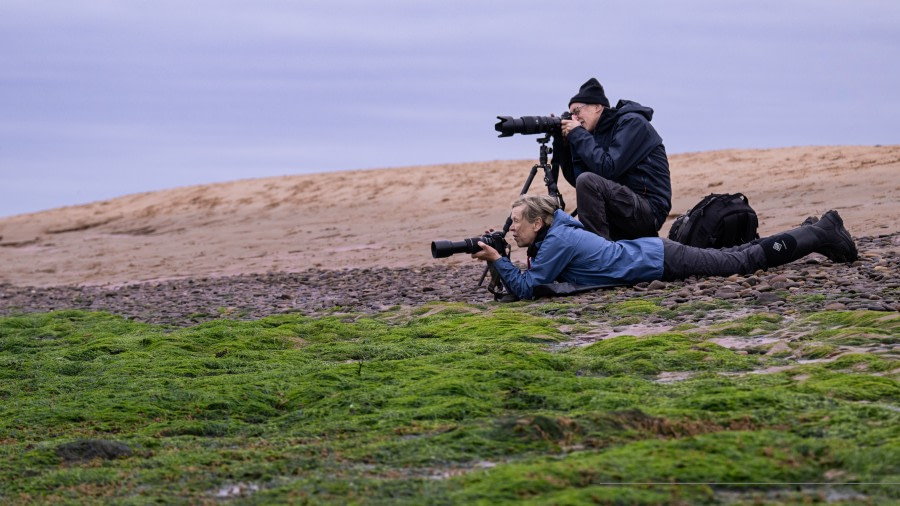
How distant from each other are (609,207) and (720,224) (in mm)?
926

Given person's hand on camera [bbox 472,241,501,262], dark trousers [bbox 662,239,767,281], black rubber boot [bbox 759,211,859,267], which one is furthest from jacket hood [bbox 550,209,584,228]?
black rubber boot [bbox 759,211,859,267]

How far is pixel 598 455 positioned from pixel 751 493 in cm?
53

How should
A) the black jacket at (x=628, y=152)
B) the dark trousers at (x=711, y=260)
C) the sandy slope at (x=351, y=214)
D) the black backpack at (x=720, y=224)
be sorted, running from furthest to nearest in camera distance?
the sandy slope at (x=351, y=214) → the black backpack at (x=720, y=224) → the black jacket at (x=628, y=152) → the dark trousers at (x=711, y=260)

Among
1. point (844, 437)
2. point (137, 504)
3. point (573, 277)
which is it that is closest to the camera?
point (137, 504)

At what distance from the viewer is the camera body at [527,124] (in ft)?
27.3

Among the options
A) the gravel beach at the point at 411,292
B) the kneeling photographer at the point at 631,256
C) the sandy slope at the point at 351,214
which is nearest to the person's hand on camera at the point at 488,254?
the kneeling photographer at the point at 631,256

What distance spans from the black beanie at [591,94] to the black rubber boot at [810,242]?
166 cm

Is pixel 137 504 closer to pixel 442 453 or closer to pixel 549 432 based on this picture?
pixel 442 453

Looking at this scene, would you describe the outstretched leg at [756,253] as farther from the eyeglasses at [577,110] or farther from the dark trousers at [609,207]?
the eyeglasses at [577,110]

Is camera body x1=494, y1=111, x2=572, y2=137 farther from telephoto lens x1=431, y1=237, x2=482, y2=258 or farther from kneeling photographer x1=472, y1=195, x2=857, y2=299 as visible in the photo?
telephoto lens x1=431, y1=237, x2=482, y2=258

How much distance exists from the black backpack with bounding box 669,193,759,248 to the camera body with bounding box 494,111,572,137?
129 cm

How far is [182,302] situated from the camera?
36.9ft

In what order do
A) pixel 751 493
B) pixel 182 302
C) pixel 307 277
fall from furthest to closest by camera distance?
pixel 307 277
pixel 182 302
pixel 751 493

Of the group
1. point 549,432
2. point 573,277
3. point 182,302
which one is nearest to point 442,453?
point 549,432
